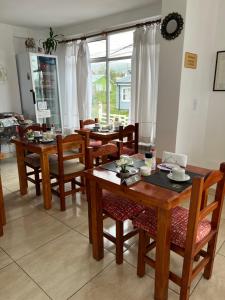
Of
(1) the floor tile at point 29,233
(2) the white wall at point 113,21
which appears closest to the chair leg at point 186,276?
(1) the floor tile at point 29,233

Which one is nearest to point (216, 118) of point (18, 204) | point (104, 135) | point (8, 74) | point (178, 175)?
point (104, 135)

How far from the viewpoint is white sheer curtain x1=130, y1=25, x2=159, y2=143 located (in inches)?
133

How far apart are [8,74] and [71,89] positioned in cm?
123

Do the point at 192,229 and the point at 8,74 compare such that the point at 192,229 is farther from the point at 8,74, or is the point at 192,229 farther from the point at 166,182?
the point at 8,74

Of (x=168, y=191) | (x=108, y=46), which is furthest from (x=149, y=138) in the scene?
(x=168, y=191)

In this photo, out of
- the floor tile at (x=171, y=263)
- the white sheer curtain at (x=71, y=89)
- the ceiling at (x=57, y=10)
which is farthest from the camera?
the white sheer curtain at (x=71, y=89)

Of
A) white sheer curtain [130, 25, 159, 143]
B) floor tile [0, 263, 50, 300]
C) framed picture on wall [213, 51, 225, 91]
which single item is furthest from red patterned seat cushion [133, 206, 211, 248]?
white sheer curtain [130, 25, 159, 143]

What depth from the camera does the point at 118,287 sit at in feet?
5.16

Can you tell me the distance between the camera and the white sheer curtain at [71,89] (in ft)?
14.9

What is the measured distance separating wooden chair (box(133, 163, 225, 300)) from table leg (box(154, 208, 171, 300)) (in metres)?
0.06

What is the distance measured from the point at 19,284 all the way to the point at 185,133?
87.2 inches

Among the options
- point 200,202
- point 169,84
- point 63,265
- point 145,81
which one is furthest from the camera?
point 145,81

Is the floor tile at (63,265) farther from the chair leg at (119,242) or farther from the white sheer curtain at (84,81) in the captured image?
the white sheer curtain at (84,81)

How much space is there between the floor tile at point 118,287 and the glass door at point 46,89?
10.9 feet
